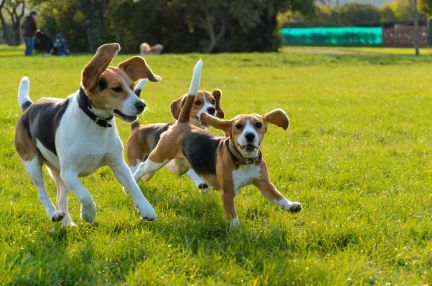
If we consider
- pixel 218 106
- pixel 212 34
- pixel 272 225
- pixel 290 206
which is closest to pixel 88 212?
pixel 272 225

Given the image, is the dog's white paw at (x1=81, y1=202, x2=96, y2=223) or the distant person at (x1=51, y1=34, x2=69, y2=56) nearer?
the dog's white paw at (x1=81, y1=202, x2=96, y2=223)

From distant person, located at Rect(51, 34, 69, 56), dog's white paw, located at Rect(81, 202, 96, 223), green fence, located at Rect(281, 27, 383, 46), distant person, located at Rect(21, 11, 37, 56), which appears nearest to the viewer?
dog's white paw, located at Rect(81, 202, 96, 223)

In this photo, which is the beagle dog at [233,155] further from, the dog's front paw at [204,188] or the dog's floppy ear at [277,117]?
the dog's front paw at [204,188]

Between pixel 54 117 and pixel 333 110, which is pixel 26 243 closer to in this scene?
pixel 54 117

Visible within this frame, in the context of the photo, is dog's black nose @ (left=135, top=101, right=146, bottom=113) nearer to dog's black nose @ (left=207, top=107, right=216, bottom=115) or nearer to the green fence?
dog's black nose @ (left=207, top=107, right=216, bottom=115)

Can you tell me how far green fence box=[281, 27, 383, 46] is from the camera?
6656cm

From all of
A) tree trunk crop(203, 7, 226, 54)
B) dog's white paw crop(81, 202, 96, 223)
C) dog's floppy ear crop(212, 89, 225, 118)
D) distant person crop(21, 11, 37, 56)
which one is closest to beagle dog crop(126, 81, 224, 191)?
dog's floppy ear crop(212, 89, 225, 118)

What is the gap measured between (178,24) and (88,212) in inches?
1706

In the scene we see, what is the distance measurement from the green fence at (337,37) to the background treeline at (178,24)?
2029 cm

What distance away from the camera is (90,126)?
4742 mm

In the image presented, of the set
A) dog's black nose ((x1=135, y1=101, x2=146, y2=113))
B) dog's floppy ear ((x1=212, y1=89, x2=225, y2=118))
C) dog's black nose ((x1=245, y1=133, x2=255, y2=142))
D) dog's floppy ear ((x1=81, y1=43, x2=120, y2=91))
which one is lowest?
dog's floppy ear ((x1=212, y1=89, x2=225, y2=118))

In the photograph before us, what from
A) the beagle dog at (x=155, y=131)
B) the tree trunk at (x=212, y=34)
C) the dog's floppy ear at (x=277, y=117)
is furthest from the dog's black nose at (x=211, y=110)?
the tree trunk at (x=212, y=34)

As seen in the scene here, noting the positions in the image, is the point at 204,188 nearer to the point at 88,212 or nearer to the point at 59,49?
the point at 88,212

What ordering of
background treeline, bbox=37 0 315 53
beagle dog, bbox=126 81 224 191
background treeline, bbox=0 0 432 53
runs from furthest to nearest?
background treeline, bbox=37 0 315 53, background treeline, bbox=0 0 432 53, beagle dog, bbox=126 81 224 191
